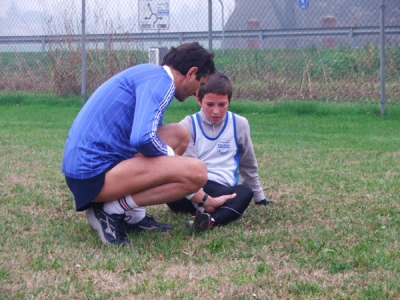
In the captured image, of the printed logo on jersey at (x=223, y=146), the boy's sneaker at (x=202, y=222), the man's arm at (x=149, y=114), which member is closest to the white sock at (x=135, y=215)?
the boy's sneaker at (x=202, y=222)

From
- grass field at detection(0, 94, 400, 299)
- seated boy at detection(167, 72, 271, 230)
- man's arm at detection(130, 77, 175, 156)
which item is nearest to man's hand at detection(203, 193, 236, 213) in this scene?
seated boy at detection(167, 72, 271, 230)

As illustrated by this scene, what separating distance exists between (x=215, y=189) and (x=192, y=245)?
0.75m

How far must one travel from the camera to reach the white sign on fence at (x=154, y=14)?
1030 cm

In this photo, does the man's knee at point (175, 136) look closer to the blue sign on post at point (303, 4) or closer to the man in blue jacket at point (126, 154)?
the man in blue jacket at point (126, 154)

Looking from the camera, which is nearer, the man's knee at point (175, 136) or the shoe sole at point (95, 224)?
the shoe sole at point (95, 224)

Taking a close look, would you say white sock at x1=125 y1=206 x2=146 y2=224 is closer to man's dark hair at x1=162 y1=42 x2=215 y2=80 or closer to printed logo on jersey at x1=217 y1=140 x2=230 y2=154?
printed logo on jersey at x1=217 y1=140 x2=230 y2=154

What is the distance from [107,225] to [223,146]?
3.25 feet

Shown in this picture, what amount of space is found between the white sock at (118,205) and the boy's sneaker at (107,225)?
2 centimetres

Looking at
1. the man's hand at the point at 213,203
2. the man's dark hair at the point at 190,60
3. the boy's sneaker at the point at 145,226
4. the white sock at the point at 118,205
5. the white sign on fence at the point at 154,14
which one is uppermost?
the white sign on fence at the point at 154,14

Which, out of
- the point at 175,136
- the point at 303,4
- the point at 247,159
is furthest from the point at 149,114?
the point at 303,4

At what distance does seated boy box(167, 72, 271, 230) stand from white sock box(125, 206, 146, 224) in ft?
1.15

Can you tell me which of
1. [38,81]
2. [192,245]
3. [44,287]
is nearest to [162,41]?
[38,81]

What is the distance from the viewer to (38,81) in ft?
38.4

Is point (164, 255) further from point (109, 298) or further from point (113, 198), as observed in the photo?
point (109, 298)
